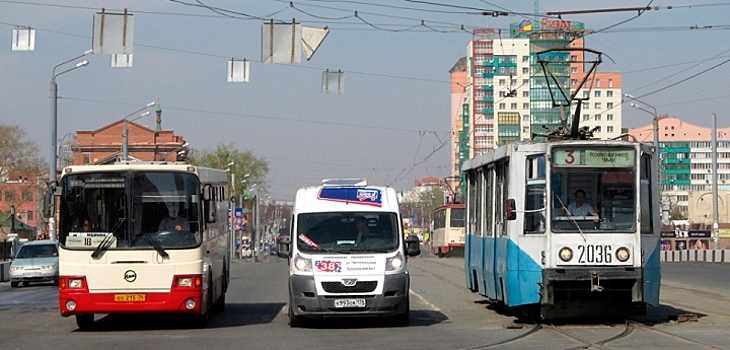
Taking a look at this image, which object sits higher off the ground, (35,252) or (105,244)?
(105,244)

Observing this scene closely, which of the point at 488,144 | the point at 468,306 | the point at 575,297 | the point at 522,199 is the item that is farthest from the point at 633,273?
the point at 488,144

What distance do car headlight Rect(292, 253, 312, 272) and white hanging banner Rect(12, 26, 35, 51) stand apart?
11.3 m

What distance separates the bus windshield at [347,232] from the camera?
17.2 metres

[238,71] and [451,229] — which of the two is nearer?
[238,71]

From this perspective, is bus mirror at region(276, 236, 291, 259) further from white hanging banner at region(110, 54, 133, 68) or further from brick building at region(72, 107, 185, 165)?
brick building at region(72, 107, 185, 165)

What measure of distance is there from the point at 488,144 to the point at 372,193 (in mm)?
127685

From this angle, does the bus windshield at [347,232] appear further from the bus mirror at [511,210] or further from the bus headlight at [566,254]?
the bus headlight at [566,254]

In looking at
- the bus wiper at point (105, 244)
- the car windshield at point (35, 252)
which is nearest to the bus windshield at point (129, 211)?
the bus wiper at point (105, 244)

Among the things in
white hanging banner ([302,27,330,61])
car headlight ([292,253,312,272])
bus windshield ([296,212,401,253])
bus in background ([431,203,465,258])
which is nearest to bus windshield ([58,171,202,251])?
A: car headlight ([292,253,312,272])

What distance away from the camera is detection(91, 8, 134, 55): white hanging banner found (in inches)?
836

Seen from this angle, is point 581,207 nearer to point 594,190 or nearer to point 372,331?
point 594,190

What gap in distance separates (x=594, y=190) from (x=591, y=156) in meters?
0.54

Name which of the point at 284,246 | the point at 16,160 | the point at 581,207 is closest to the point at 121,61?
the point at 284,246

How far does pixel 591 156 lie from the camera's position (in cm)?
1656
